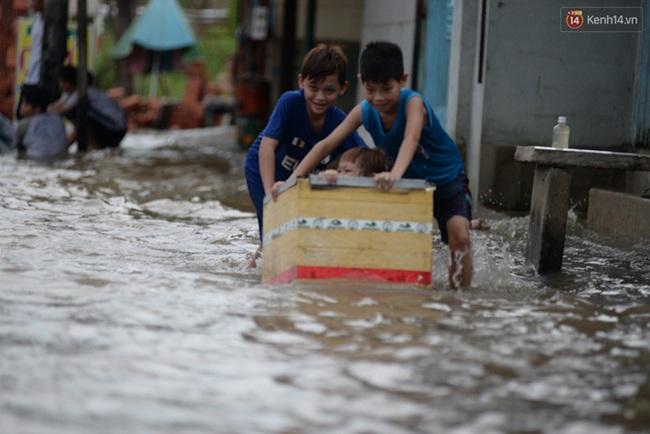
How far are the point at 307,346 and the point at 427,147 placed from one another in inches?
69.5

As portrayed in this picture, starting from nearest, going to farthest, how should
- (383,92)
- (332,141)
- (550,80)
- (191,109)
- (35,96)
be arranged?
(383,92), (332,141), (550,80), (35,96), (191,109)

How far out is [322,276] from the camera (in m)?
4.61

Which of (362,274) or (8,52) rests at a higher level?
(8,52)

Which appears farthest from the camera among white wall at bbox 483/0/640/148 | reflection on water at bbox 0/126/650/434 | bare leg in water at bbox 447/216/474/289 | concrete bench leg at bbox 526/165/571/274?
white wall at bbox 483/0/640/148

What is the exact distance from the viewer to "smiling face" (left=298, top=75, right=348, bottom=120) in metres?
5.22

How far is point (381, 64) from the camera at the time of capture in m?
4.64

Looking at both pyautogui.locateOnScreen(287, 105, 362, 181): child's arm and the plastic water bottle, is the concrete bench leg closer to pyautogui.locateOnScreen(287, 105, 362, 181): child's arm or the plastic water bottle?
the plastic water bottle

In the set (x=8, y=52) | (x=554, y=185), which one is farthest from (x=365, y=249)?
(x=8, y=52)

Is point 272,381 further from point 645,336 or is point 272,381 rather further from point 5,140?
point 5,140

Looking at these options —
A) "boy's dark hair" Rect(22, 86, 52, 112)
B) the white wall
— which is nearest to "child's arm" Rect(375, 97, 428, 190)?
the white wall

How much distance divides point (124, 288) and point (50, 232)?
2.37 metres

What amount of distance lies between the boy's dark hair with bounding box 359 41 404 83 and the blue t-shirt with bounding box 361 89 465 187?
19 cm

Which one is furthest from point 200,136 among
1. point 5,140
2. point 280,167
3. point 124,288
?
point 124,288

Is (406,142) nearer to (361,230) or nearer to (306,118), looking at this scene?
(361,230)
